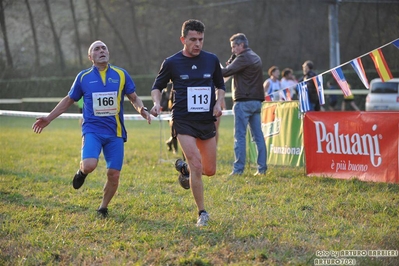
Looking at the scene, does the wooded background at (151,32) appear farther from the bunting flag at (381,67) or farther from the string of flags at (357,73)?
the bunting flag at (381,67)

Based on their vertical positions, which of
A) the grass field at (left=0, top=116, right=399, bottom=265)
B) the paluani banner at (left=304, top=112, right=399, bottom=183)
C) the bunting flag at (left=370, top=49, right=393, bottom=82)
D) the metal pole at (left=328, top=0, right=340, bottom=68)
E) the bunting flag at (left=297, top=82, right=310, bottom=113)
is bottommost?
the grass field at (left=0, top=116, right=399, bottom=265)

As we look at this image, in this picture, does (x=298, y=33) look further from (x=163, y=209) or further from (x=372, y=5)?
(x=163, y=209)

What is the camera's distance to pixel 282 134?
10984mm

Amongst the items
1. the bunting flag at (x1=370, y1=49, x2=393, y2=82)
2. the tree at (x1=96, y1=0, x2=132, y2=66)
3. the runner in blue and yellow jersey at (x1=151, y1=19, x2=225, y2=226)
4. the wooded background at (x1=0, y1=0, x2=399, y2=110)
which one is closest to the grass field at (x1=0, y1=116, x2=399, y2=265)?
the runner in blue and yellow jersey at (x1=151, y1=19, x2=225, y2=226)

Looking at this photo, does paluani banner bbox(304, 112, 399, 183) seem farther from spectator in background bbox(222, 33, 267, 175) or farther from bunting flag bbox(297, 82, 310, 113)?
spectator in background bbox(222, 33, 267, 175)

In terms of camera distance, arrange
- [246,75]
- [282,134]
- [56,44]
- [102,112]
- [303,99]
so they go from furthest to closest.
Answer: [56,44] → [282,134] → [303,99] → [246,75] → [102,112]

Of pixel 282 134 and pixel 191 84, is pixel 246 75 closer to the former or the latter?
pixel 282 134

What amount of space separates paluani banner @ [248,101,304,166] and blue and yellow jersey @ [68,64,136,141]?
14.5ft

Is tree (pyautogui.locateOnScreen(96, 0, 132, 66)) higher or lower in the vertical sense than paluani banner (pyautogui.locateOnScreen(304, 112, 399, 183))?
higher

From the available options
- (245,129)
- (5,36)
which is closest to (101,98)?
(245,129)

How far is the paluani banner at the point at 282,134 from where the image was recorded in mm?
10648

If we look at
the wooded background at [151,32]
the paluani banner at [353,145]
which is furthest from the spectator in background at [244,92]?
the wooded background at [151,32]

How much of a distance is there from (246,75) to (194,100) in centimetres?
376

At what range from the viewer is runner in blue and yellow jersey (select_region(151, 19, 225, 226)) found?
252 inches
